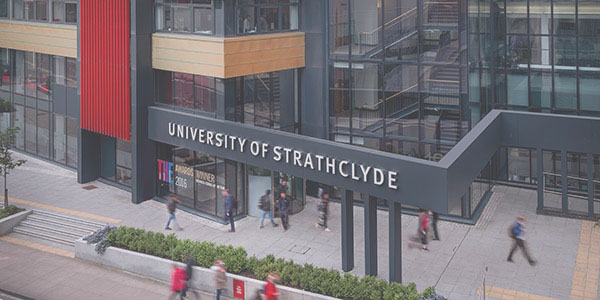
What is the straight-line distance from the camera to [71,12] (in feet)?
114

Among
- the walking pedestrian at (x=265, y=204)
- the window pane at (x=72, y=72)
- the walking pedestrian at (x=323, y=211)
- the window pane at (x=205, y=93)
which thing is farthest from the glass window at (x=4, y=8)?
the walking pedestrian at (x=323, y=211)

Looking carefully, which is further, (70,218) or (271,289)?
(70,218)

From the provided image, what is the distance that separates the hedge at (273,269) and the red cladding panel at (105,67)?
745cm

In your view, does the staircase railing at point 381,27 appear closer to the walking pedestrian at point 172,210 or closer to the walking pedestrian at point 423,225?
the walking pedestrian at point 423,225

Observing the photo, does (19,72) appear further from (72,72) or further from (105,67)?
(105,67)

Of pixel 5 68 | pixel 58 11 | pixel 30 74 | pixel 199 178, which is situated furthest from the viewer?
pixel 5 68

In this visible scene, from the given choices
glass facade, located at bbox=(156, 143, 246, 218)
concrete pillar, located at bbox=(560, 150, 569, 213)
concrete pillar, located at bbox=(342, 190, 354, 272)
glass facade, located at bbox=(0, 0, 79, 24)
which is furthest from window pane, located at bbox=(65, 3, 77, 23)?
concrete pillar, located at bbox=(560, 150, 569, 213)

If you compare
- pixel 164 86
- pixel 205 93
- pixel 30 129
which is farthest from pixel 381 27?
pixel 30 129

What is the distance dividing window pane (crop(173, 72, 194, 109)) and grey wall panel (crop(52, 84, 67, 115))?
8211mm

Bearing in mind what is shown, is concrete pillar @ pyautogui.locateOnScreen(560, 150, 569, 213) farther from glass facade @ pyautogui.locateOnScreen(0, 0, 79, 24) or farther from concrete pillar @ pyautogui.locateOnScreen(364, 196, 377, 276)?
glass facade @ pyautogui.locateOnScreen(0, 0, 79, 24)

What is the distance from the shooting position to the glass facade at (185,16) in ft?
94.0

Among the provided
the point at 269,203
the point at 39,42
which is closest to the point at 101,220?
the point at 269,203

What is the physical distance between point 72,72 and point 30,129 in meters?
5.47

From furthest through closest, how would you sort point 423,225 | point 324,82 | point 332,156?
1. point 324,82
2. point 423,225
3. point 332,156
